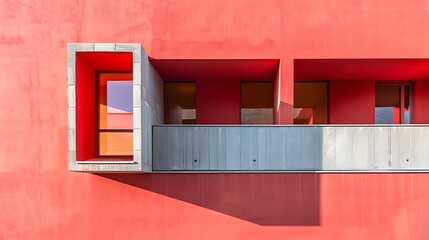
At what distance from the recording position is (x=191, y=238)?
6.31m

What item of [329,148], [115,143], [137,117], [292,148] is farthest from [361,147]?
[115,143]

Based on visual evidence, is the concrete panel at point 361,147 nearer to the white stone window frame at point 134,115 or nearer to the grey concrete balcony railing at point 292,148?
the grey concrete balcony railing at point 292,148

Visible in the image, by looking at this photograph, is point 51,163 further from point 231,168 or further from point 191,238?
point 231,168

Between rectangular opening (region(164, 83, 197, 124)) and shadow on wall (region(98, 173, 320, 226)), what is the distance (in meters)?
2.24

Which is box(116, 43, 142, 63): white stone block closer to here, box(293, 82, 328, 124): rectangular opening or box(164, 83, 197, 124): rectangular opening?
box(164, 83, 197, 124): rectangular opening

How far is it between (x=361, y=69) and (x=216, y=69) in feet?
12.9

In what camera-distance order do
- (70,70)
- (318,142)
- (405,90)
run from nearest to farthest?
(70,70)
(318,142)
(405,90)

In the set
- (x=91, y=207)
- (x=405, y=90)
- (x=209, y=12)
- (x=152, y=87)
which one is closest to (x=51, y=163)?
(x=91, y=207)

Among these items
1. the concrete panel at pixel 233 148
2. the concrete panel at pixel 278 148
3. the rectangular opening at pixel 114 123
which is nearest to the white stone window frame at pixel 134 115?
the rectangular opening at pixel 114 123

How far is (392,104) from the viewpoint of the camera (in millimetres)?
8312

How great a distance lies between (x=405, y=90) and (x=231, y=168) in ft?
20.8

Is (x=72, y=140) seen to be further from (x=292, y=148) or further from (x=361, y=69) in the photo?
(x=361, y=69)

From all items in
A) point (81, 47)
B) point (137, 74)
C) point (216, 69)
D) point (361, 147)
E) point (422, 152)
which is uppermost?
point (81, 47)

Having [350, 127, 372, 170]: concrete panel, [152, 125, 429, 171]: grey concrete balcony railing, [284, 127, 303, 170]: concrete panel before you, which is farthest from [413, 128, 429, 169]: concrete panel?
[284, 127, 303, 170]: concrete panel
